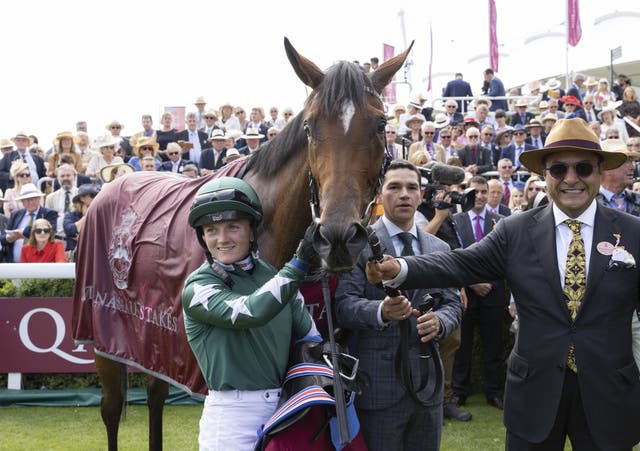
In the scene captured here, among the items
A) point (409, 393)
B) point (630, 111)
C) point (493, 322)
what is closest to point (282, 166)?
point (409, 393)

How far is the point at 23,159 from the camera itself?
33.2 ft

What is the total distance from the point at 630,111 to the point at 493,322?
28.7ft

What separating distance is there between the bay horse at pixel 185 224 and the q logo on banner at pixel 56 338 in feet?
6.17

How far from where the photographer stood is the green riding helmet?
2527mm

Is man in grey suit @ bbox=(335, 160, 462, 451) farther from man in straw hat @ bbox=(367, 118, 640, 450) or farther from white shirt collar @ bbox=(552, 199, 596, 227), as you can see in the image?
white shirt collar @ bbox=(552, 199, 596, 227)

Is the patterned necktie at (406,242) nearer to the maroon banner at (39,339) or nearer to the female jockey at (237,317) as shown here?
the female jockey at (237,317)

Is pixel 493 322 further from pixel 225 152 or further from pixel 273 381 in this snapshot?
pixel 225 152

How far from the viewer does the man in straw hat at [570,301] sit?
2439 millimetres

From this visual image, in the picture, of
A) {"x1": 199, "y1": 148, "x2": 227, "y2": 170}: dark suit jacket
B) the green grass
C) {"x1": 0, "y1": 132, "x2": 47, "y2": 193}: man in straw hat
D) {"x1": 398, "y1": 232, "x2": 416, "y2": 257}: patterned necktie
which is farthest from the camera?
{"x1": 0, "y1": 132, "x2": 47, "y2": 193}: man in straw hat

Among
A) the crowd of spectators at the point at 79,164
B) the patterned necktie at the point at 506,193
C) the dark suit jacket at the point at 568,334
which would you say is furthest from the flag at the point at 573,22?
the dark suit jacket at the point at 568,334

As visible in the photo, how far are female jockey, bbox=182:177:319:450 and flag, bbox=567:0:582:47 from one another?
56.4ft

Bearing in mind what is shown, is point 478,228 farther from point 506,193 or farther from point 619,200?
point 506,193

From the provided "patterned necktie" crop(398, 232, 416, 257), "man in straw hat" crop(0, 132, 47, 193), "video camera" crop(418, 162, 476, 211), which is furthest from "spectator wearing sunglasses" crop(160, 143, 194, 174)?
"patterned necktie" crop(398, 232, 416, 257)

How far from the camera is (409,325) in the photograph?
111 inches
